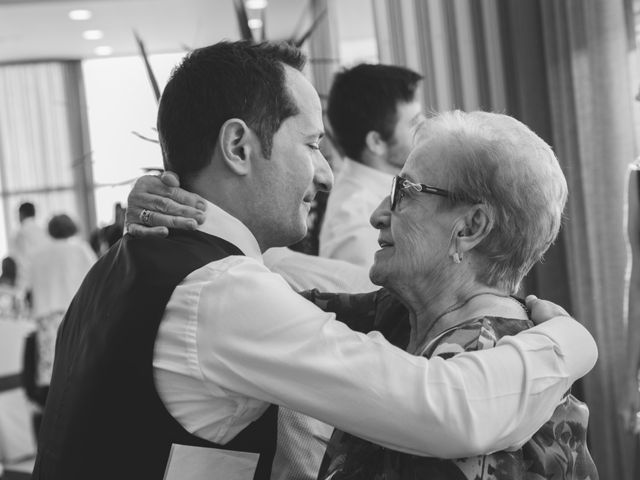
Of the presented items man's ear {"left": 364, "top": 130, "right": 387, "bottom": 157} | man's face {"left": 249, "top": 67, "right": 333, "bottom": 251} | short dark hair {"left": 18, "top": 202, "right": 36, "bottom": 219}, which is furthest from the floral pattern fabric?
short dark hair {"left": 18, "top": 202, "right": 36, "bottom": 219}

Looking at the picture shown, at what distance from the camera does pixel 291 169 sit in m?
1.48

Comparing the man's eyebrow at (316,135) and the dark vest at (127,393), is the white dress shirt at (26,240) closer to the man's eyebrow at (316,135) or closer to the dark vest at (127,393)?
the man's eyebrow at (316,135)

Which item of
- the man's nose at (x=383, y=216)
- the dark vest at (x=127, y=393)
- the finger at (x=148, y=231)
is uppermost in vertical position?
the finger at (x=148, y=231)

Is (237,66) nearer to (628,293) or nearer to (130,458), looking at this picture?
(130,458)

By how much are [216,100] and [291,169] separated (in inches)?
6.6

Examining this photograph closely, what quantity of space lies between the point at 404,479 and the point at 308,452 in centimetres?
33

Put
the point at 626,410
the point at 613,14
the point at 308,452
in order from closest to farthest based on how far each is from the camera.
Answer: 1. the point at 308,452
2. the point at 626,410
3. the point at 613,14

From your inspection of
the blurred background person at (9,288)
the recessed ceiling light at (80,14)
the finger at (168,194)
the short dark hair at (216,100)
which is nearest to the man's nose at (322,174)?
the short dark hair at (216,100)

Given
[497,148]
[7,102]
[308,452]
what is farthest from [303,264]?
[7,102]

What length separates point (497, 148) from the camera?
1.36m

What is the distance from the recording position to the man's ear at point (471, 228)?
4.51 feet

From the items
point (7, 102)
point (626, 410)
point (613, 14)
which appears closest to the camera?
point (626, 410)

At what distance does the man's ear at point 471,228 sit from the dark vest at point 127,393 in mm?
367

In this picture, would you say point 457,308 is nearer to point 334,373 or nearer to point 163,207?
point 334,373
